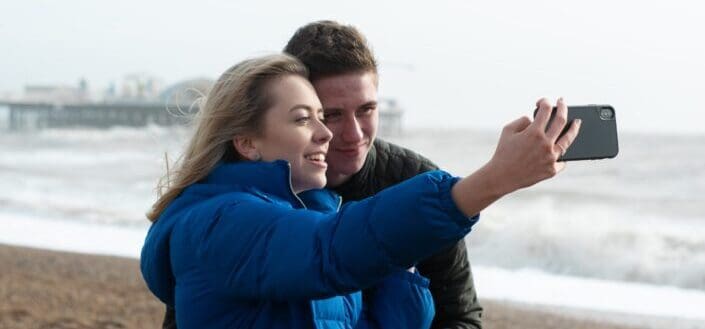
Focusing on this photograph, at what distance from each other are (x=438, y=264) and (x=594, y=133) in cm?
113

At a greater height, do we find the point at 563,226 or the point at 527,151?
the point at 527,151

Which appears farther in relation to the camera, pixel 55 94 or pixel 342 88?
pixel 55 94

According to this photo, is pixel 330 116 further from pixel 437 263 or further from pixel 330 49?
pixel 437 263

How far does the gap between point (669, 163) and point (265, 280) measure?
88.0 ft

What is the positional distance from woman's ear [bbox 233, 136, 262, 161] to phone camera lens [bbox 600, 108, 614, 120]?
1.85ft

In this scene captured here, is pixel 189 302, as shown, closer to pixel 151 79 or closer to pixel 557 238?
pixel 557 238

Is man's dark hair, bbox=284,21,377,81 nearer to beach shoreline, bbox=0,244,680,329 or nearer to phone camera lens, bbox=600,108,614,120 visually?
phone camera lens, bbox=600,108,614,120

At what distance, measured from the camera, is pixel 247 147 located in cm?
194

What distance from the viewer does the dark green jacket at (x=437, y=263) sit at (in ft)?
9.00

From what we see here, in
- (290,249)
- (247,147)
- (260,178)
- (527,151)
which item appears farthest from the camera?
(247,147)

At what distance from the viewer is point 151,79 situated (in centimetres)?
8875

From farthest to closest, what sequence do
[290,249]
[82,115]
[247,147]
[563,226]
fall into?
1. [82,115]
2. [563,226]
3. [247,147]
4. [290,249]

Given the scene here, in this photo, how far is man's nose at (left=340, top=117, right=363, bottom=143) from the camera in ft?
8.29

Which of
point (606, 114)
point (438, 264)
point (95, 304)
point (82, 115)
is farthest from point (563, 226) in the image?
point (82, 115)
